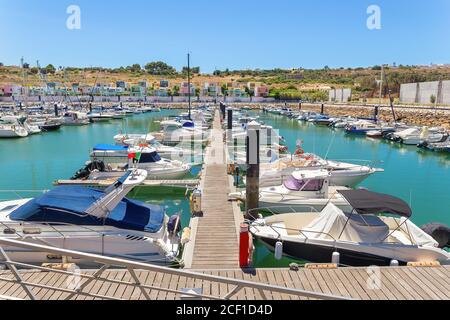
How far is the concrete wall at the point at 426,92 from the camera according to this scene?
81.1 meters

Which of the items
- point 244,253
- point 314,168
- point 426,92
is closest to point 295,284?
point 244,253

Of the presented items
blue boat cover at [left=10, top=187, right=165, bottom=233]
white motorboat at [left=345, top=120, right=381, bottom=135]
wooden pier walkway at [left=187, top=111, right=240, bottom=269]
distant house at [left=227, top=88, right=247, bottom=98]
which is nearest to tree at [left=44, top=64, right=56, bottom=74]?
distant house at [left=227, top=88, right=247, bottom=98]

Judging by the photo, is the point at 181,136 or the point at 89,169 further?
the point at 181,136

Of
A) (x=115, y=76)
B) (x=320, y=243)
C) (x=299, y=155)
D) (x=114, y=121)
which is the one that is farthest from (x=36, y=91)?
(x=320, y=243)

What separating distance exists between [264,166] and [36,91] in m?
130

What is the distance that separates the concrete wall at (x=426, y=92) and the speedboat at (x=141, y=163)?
258ft

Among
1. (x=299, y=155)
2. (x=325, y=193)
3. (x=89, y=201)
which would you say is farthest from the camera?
(x=299, y=155)

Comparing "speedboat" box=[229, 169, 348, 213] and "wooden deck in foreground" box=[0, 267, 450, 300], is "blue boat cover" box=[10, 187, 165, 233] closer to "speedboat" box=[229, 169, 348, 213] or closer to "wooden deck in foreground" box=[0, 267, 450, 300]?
"wooden deck in foreground" box=[0, 267, 450, 300]

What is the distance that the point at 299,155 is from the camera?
2380 cm

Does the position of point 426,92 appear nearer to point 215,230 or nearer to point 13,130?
point 13,130

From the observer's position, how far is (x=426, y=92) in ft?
288

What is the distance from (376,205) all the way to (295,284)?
4298 mm
